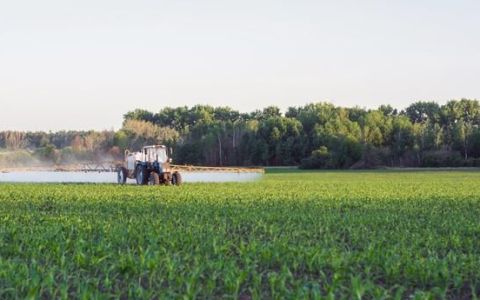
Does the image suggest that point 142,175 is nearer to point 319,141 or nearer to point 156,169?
point 156,169

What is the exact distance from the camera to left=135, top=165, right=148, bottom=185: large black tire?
1670 inches

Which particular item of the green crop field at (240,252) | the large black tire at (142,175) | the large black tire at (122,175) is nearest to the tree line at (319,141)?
the large black tire at (122,175)

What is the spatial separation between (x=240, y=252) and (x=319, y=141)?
331ft

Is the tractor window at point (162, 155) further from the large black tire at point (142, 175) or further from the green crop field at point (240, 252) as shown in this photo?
the green crop field at point (240, 252)

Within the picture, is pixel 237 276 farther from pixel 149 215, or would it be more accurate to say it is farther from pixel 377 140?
pixel 377 140

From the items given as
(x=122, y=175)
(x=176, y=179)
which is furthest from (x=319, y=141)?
(x=176, y=179)

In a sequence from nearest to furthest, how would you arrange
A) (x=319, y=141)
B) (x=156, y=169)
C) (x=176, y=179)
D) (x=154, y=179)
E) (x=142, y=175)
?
1. (x=154, y=179)
2. (x=156, y=169)
3. (x=176, y=179)
4. (x=142, y=175)
5. (x=319, y=141)

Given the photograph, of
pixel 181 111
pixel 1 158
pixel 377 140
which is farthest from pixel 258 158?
pixel 181 111

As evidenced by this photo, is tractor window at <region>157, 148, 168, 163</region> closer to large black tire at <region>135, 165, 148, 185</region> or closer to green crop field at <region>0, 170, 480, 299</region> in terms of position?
large black tire at <region>135, 165, 148, 185</region>

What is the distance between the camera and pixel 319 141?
113 meters

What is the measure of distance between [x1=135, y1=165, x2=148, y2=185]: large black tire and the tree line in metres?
60.8

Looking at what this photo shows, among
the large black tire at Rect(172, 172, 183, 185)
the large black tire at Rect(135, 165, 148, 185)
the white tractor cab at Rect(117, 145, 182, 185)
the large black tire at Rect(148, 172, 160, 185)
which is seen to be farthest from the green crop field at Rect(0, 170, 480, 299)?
the large black tire at Rect(135, 165, 148, 185)

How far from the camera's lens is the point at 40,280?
9766 mm

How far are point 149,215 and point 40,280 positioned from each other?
1061 cm
